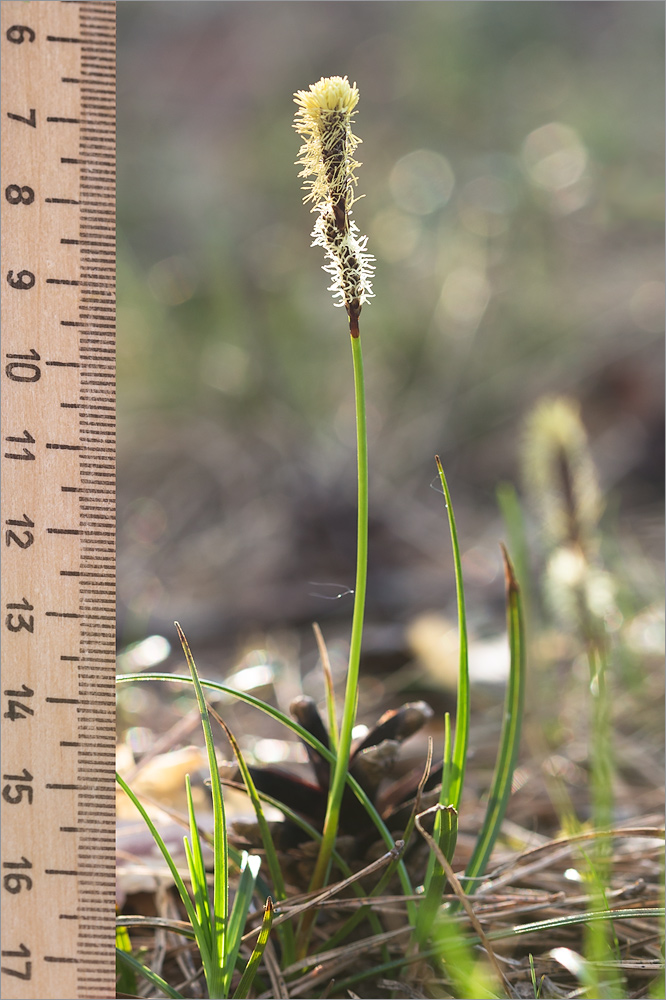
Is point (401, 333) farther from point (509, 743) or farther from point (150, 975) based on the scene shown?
point (150, 975)

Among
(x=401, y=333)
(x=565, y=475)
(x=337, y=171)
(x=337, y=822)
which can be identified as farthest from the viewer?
(x=401, y=333)

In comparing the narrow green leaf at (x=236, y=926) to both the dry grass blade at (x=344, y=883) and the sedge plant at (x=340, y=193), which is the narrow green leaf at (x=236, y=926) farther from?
the sedge plant at (x=340, y=193)

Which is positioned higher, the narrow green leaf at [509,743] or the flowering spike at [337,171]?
the flowering spike at [337,171]

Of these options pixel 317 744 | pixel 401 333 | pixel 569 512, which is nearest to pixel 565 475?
pixel 569 512

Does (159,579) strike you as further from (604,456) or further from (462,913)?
(462,913)

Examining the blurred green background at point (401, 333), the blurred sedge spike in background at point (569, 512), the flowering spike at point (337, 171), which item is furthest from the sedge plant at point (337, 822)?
the blurred green background at point (401, 333)
